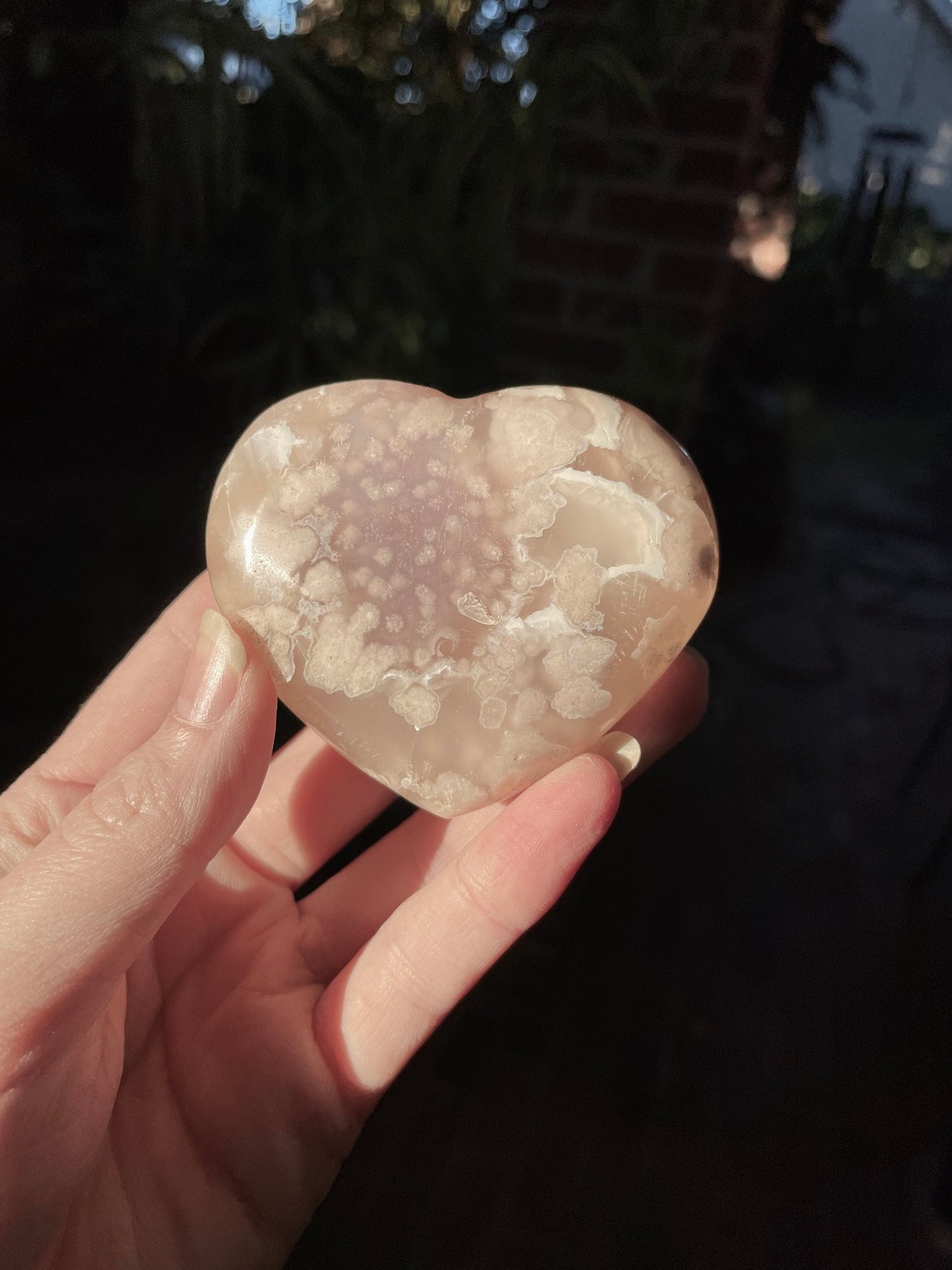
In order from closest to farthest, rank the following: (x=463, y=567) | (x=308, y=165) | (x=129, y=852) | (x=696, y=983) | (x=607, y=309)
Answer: (x=129, y=852) < (x=463, y=567) < (x=696, y=983) < (x=308, y=165) < (x=607, y=309)

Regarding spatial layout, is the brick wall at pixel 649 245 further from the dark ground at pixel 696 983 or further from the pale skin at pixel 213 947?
the pale skin at pixel 213 947

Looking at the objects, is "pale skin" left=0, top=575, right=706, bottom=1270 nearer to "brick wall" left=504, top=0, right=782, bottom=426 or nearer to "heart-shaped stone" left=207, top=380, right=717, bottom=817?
"heart-shaped stone" left=207, top=380, right=717, bottom=817

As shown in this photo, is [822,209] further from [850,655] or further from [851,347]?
[850,655]

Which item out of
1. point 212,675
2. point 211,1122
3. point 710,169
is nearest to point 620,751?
point 212,675

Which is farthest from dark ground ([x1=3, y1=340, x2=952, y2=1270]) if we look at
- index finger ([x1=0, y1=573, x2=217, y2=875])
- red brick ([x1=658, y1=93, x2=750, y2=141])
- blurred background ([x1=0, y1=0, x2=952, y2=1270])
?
red brick ([x1=658, y1=93, x2=750, y2=141])

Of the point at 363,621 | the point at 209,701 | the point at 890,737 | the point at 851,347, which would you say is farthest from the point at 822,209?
the point at 209,701

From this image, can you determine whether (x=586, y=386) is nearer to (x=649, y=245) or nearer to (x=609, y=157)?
(x=649, y=245)

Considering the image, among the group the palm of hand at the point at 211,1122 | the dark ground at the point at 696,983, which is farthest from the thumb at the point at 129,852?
the dark ground at the point at 696,983
